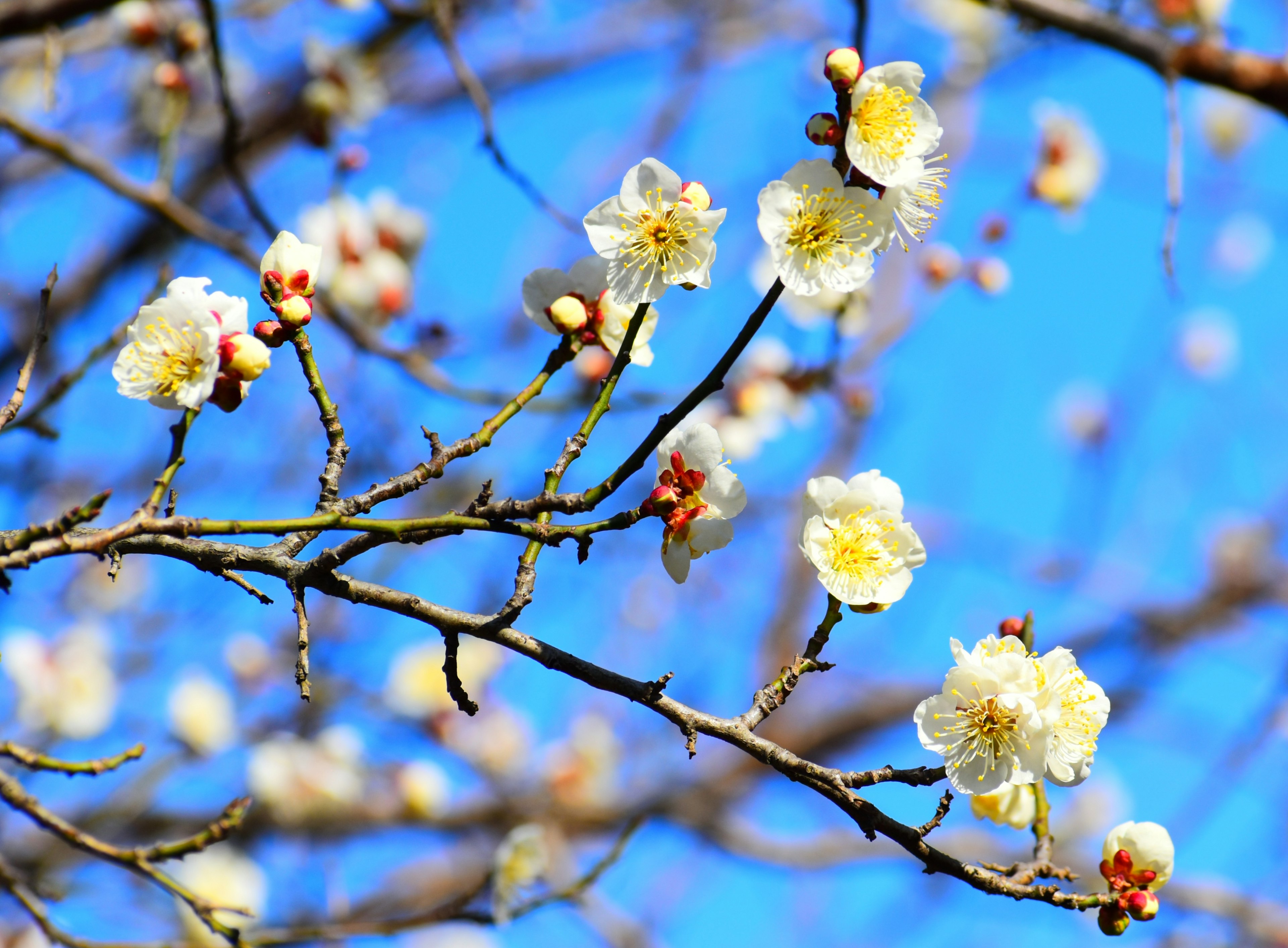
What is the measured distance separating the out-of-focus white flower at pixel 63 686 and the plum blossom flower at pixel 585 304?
12.1 feet

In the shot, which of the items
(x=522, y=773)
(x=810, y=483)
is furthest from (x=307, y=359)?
(x=522, y=773)

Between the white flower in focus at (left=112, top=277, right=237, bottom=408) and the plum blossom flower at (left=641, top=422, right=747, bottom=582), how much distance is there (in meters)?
0.53

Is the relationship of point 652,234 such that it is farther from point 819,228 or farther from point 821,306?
point 821,306

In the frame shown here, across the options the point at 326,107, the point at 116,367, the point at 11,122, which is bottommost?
the point at 116,367

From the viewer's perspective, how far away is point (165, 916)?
3594mm

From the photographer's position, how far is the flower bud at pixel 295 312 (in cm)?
122

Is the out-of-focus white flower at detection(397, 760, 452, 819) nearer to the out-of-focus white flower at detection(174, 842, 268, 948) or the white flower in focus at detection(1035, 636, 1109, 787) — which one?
the out-of-focus white flower at detection(174, 842, 268, 948)

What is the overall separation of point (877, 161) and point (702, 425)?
0.36 metres

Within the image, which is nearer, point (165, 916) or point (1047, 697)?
point (1047, 697)

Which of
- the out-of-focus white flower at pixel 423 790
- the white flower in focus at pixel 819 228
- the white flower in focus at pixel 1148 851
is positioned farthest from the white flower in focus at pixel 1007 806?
the out-of-focus white flower at pixel 423 790

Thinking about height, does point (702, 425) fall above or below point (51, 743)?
below

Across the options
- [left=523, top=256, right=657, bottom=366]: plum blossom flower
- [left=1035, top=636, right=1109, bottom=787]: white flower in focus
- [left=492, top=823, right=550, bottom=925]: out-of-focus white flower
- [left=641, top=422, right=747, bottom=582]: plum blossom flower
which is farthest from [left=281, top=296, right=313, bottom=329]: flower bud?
[left=492, top=823, right=550, bottom=925]: out-of-focus white flower

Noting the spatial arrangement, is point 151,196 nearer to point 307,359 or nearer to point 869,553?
point 307,359

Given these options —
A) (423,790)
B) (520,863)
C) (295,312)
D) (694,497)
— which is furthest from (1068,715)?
(423,790)
